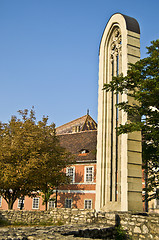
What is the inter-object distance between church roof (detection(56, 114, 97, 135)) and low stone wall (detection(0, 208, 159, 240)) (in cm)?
2927

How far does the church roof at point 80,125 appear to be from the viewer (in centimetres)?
4417

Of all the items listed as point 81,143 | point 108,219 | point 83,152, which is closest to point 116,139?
point 108,219

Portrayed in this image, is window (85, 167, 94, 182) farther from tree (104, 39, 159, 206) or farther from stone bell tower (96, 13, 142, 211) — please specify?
tree (104, 39, 159, 206)

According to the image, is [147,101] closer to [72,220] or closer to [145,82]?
[145,82]

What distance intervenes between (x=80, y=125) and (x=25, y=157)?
2616 cm

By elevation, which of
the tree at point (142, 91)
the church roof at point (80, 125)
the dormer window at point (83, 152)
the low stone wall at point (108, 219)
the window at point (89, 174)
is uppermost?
the church roof at point (80, 125)

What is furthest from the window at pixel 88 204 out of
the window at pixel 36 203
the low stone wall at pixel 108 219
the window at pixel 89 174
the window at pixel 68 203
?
the low stone wall at pixel 108 219

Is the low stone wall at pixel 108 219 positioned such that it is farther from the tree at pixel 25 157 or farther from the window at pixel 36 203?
the window at pixel 36 203

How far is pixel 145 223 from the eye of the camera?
30.2 feet

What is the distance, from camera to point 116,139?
14.8 m

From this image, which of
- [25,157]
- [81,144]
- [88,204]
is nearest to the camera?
[25,157]

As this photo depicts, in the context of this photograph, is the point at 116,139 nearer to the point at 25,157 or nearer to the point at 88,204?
the point at 25,157

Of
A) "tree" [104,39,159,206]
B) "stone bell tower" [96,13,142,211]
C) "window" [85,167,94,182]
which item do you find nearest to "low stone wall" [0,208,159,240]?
"stone bell tower" [96,13,142,211]

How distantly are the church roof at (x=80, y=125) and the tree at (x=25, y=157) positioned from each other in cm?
2016
